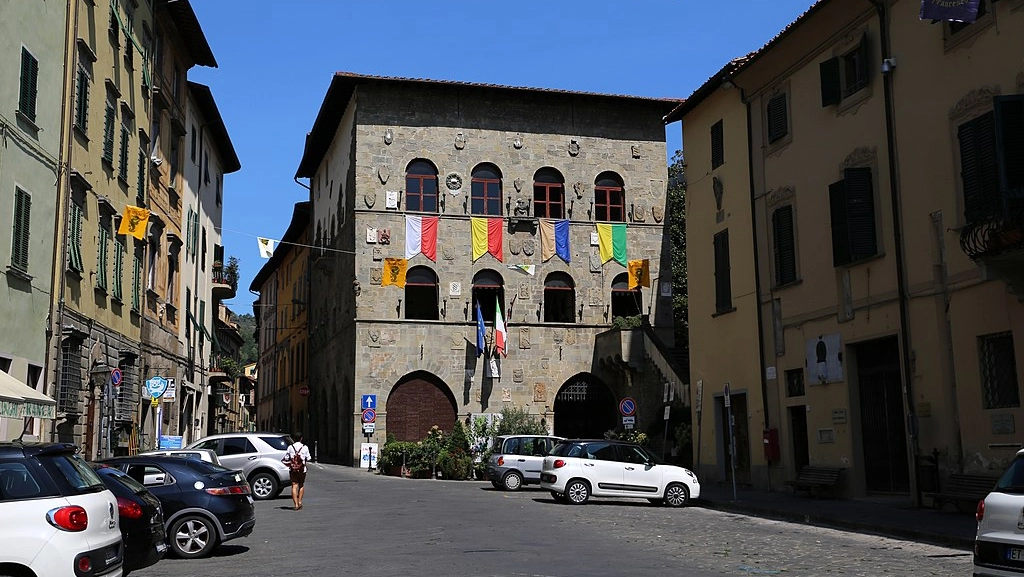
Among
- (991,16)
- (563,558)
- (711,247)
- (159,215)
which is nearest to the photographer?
(563,558)

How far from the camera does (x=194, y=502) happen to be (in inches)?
551

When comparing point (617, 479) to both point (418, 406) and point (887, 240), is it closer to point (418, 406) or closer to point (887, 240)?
point (887, 240)

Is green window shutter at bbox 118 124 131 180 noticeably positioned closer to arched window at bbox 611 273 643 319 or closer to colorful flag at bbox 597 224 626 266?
colorful flag at bbox 597 224 626 266

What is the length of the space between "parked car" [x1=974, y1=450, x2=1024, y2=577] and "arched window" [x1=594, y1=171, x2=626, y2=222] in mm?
35256

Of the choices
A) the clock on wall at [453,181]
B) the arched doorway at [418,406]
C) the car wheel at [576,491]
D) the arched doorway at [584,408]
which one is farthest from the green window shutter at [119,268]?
the arched doorway at [584,408]

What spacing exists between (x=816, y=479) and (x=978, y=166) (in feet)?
26.7

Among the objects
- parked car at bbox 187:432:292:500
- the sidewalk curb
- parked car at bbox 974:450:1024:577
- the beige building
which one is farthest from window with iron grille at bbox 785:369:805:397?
parked car at bbox 974:450:1024:577

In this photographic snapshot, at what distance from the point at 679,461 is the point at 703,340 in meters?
6.01

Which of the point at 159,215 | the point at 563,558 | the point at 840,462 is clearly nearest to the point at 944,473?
the point at 840,462

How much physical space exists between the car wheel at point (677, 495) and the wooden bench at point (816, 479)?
2593mm

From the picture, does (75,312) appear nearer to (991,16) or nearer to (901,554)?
(901,554)

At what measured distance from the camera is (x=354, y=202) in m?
41.9

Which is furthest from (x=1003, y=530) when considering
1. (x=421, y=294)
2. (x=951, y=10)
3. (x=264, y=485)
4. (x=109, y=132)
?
(x=421, y=294)

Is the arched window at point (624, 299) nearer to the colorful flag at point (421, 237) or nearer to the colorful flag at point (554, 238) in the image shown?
the colorful flag at point (554, 238)
